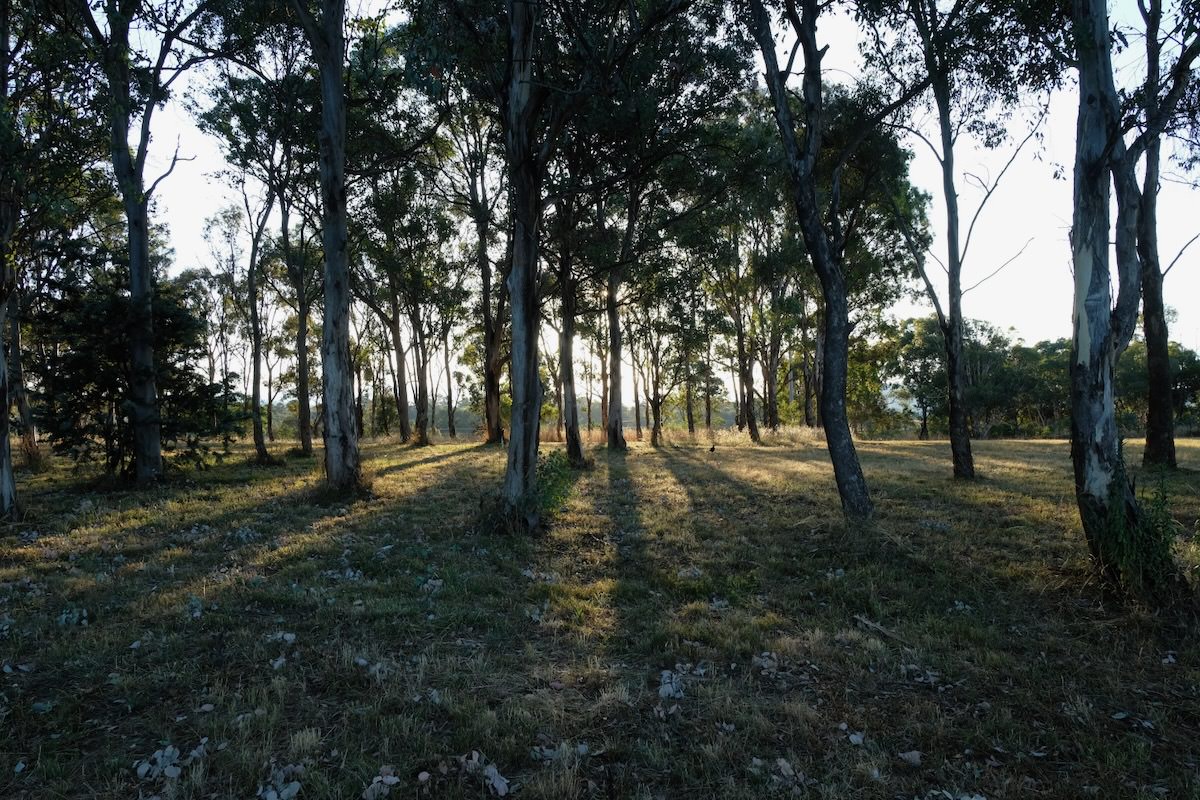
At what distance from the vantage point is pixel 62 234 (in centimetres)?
1612

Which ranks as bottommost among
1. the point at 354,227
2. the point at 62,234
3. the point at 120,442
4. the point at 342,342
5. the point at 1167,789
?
the point at 1167,789

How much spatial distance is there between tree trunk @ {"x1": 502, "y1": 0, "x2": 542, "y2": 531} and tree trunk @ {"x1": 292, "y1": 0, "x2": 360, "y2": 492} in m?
5.04

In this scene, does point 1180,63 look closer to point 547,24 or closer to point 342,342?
point 547,24

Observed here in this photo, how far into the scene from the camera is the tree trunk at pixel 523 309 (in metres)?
9.34

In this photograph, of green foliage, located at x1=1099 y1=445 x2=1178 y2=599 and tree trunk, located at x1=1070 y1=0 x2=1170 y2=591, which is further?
tree trunk, located at x1=1070 y1=0 x2=1170 y2=591

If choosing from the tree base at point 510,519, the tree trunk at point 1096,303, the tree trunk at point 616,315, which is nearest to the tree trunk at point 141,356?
the tree base at point 510,519

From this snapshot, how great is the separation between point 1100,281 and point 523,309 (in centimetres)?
745

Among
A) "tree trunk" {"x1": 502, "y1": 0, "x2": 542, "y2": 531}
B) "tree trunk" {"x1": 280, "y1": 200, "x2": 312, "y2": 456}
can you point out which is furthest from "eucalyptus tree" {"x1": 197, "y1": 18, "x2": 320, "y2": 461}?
"tree trunk" {"x1": 502, "y1": 0, "x2": 542, "y2": 531}

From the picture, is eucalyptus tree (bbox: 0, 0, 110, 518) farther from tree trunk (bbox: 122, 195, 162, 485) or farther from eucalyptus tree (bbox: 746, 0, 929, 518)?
eucalyptus tree (bbox: 746, 0, 929, 518)

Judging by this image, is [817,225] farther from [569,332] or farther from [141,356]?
[141,356]

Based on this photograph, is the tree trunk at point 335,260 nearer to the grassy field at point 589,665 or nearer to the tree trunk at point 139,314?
the grassy field at point 589,665

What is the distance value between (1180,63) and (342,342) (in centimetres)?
1394

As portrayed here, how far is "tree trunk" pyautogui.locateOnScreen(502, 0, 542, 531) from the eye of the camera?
934 cm

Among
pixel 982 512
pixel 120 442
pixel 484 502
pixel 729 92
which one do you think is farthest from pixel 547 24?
pixel 120 442
